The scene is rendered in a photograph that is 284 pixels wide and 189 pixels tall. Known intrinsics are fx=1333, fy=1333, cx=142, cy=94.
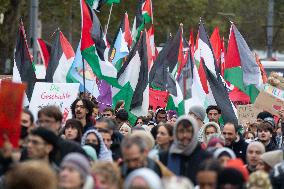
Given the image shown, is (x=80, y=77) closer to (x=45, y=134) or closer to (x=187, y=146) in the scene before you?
(x=187, y=146)

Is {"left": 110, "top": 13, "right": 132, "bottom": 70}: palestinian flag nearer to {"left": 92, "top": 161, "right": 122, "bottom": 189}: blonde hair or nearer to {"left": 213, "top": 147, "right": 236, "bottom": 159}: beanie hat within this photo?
{"left": 213, "top": 147, "right": 236, "bottom": 159}: beanie hat

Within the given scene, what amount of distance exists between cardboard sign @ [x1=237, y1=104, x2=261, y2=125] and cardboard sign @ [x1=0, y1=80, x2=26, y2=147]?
909 centimetres

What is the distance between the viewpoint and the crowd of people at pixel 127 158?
28.7ft

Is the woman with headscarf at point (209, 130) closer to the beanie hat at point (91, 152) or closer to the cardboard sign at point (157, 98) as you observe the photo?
the beanie hat at point (91, 152)

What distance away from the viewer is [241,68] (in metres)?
21.5

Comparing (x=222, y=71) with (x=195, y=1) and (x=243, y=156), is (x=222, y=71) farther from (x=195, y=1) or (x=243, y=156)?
(x=195, y=1)

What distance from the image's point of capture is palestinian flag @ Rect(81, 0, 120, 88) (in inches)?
739

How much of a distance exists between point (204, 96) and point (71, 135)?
4.97 m

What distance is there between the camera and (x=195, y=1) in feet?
165

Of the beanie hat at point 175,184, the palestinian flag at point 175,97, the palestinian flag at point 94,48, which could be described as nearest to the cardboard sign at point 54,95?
the palestinian flag at point 175,97

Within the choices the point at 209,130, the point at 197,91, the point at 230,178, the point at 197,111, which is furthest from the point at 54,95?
the point at 230,178

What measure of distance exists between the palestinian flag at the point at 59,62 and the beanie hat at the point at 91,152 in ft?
25.3

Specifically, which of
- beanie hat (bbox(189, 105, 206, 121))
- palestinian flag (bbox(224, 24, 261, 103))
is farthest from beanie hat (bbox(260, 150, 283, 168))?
palestinian flag (bbox(224, 24, 261, 103))

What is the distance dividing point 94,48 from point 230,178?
9.78m
